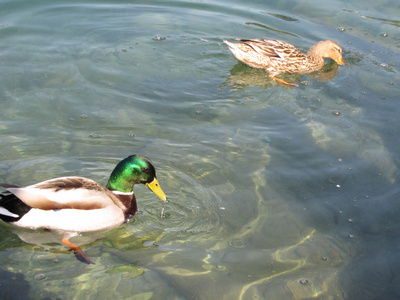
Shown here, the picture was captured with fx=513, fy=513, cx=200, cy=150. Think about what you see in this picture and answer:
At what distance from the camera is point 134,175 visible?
16.5 feet

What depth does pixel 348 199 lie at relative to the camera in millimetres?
5414

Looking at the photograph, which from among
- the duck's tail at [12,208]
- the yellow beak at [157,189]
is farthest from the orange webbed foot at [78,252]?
the yellow beak at [157,189]

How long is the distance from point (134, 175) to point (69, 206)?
70 centimetres

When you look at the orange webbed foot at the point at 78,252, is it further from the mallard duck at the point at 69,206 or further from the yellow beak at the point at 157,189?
the yellow beak at the point at 157,189

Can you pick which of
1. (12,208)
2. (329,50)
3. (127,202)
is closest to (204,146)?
(127,202)

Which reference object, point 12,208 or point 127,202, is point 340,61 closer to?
point 127,202

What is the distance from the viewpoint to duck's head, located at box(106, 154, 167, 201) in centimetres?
496

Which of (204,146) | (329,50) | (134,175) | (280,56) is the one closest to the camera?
(134,175)

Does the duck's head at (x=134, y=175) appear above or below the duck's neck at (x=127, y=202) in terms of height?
above

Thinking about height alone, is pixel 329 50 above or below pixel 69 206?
above

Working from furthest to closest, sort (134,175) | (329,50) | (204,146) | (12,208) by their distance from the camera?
(329,50) < (204,146) < (134,175) < (12,208)

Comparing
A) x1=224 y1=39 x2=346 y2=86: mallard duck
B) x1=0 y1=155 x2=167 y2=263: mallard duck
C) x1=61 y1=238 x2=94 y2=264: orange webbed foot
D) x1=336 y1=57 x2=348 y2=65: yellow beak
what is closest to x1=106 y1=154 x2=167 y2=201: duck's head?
x1=0 y1=155 x2=167 y2=263: mallard duck

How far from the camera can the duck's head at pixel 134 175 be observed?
16.3ft

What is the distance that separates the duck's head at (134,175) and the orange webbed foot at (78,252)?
742 mm
